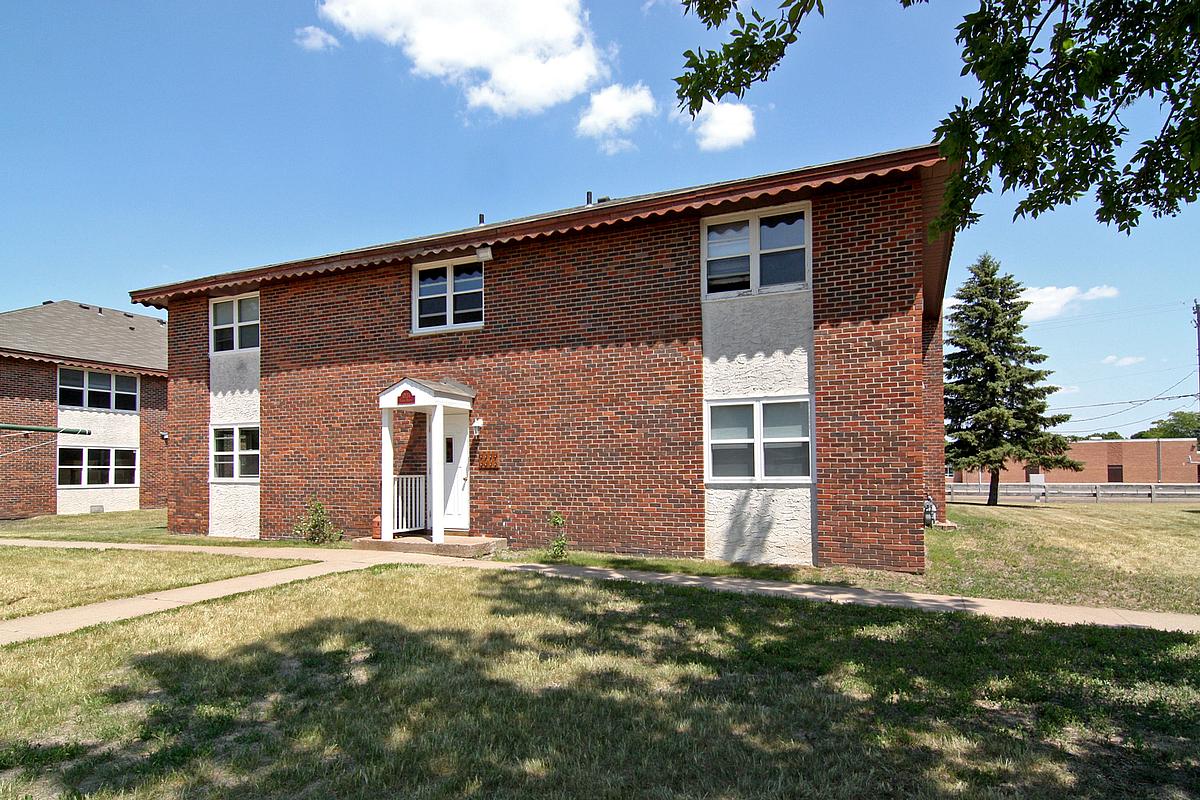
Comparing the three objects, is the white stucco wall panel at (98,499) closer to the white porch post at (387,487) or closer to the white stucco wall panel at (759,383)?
the white porch post at (387,487)

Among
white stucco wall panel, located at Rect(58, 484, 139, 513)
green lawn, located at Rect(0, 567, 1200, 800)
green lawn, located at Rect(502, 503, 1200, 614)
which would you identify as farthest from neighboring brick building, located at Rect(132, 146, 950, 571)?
white stucco wall panel, located at Rect(58, 484, 139, 513)

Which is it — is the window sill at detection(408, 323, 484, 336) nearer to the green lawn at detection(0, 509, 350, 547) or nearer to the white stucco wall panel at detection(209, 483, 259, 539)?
the green lawn at detection(0, 509, 350, 547)

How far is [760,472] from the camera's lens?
1045cm

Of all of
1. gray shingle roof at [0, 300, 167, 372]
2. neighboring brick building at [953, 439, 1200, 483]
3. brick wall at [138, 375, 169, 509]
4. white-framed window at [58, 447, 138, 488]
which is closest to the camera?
gray shingle roof at [0, 300, 167, 372]

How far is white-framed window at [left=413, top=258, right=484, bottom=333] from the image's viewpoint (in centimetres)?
1292

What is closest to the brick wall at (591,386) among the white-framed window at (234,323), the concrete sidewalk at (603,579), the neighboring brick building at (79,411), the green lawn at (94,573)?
the white-framed window at (234,323)

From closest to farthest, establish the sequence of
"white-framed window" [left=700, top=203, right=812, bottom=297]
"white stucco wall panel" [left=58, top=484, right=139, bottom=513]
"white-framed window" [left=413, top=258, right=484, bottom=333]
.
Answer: "white-framed window" [left=700, top=203, right=812, bottom=297] → "white-framed window" [left=413, top=258, right=484, bottom=333] → "white stucco wall panel" [left=58, top=484, right=139, bottom=513]

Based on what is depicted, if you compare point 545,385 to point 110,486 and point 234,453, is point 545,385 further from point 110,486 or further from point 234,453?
point 110,486

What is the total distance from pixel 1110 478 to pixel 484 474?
60592mm

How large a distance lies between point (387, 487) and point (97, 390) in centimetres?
1848

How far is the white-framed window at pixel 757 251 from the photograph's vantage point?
1052 centimetres

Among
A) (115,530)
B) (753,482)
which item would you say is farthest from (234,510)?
(753,482)

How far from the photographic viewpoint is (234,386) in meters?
15.2

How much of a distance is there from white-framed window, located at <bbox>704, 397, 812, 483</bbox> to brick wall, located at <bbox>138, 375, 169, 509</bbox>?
23.0 m
